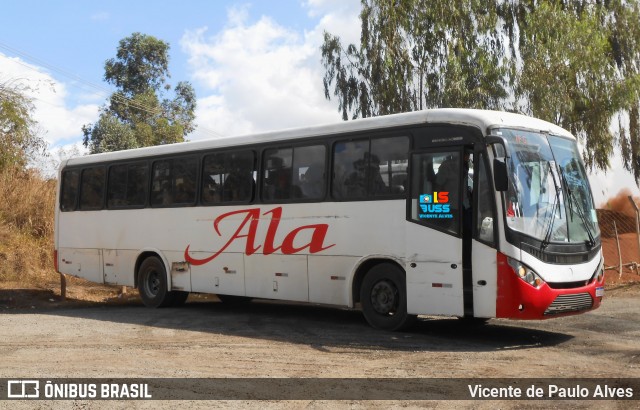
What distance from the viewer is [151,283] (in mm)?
16391

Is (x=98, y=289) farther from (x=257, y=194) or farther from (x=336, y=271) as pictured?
(x=336, y=271)

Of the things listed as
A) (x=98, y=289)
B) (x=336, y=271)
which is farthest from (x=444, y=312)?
(x=98, y=289)

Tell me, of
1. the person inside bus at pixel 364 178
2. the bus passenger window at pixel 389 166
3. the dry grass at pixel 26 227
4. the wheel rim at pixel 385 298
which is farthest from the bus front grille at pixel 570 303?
the dry grass at pixel 26 227

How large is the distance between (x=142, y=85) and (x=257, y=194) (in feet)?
153

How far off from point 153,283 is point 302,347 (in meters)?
6.70

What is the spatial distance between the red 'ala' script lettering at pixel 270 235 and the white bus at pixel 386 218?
0.03m

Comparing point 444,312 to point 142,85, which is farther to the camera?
point 142,85

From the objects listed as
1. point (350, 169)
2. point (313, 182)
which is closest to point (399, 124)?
point (350, 169)

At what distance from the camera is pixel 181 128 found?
5250 cm

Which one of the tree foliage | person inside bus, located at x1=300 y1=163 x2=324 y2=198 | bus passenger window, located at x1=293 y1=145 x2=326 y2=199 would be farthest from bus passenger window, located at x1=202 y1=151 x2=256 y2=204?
the tree foliage

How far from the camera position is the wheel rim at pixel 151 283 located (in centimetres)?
1630

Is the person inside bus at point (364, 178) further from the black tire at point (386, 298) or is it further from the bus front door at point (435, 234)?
the black tire at point (386, 298)

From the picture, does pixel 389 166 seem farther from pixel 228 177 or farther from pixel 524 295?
pixel 228 177

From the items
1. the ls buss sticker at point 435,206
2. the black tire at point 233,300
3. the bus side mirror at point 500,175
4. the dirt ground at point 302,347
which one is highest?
the bus side mirror at point 500,175
